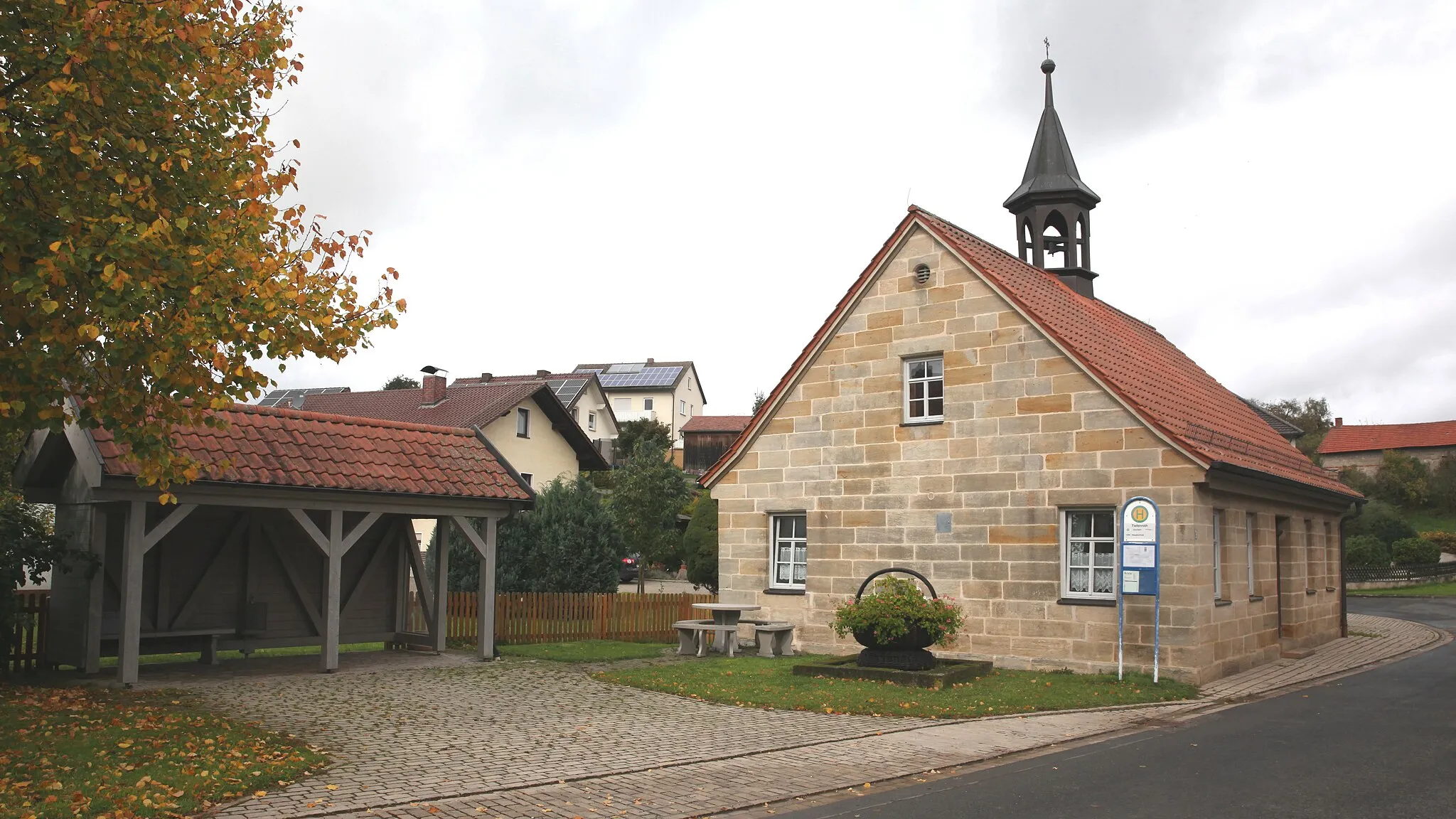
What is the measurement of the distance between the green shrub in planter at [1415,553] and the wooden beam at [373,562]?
44209mm

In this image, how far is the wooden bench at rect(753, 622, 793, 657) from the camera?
18.9 meters

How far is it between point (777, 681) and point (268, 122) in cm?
935

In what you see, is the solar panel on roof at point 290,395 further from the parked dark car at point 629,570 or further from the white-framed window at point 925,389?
the white-framed window at point 925,389

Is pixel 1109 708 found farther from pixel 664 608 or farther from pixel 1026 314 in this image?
pixel 664 608

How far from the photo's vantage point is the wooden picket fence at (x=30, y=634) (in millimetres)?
15055

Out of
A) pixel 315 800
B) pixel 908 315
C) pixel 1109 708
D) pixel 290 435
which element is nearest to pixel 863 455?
pixel 908 315

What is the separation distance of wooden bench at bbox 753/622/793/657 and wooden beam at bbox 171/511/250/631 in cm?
826

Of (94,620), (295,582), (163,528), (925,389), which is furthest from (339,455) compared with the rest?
(925,389)

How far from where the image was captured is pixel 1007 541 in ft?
57.7

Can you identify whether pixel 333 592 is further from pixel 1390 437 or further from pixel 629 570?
pixel 1390 437

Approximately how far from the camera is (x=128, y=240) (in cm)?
838

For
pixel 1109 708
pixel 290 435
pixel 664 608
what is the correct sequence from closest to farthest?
1. pixel 1109 708
2. pixel 290 435
3. pixel 664 608

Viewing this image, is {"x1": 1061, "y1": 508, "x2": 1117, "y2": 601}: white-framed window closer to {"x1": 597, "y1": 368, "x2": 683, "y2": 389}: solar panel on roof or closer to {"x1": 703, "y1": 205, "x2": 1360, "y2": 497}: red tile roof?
{"x1": 703, "y1": 205, "x2": 1360, "y2": 497}: red tile roof

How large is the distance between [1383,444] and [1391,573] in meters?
32.1
